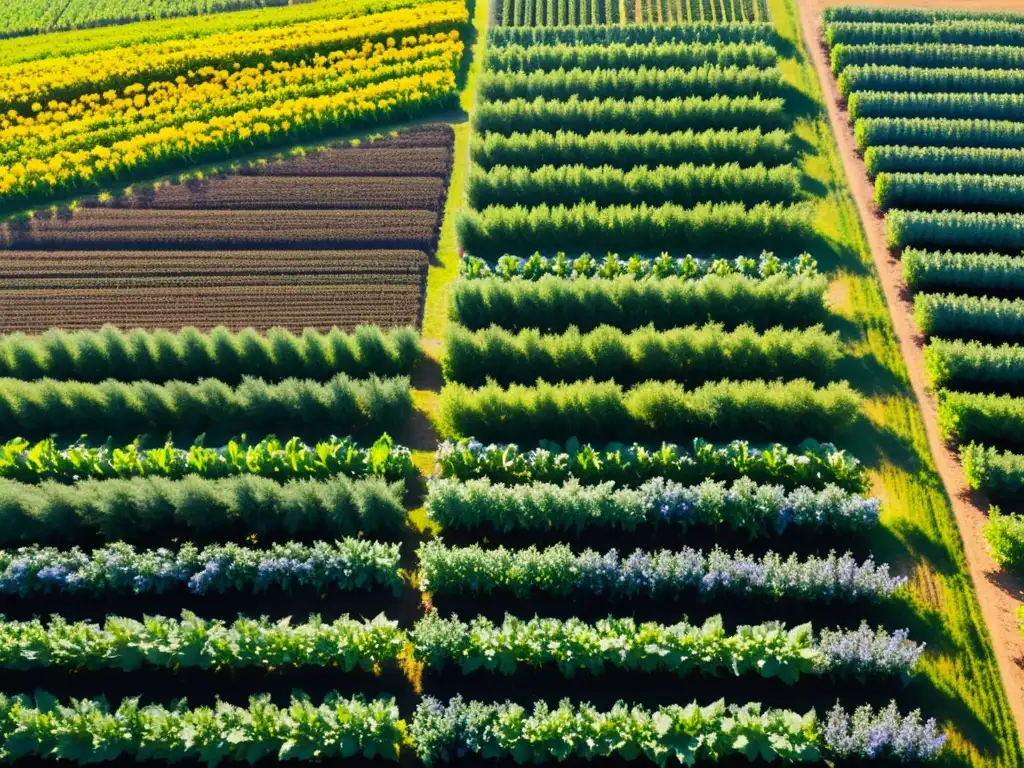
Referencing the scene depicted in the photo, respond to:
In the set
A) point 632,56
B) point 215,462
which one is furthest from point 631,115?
point 215,462

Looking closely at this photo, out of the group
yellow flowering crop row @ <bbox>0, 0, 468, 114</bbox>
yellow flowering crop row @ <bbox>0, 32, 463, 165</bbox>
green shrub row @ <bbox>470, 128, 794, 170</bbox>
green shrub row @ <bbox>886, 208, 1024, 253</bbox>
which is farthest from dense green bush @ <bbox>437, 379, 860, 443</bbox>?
yellow flowering crop row @ <bbox>0, 0, 468, 114</bbox>

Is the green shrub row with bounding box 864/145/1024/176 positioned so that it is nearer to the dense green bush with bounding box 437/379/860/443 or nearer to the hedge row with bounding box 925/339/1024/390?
the hedge row with bounding box 925/339/1024/390

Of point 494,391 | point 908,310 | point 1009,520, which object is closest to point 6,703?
point 494,391

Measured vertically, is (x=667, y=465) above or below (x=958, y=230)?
below

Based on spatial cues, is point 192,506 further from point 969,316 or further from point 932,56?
point 932,56

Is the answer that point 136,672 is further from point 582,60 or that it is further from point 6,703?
point 582,60

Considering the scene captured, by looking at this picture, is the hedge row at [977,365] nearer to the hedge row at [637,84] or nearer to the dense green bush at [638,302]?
the dense green bush at [638,302]

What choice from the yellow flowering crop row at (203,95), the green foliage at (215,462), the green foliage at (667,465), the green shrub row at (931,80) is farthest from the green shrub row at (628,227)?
the yellow flowering crop row at (203,95)
